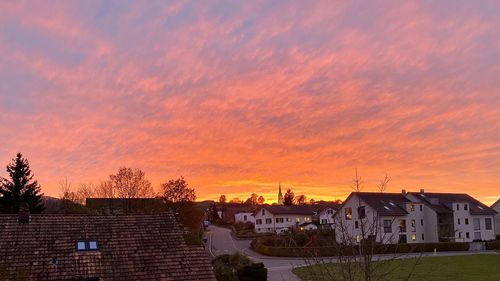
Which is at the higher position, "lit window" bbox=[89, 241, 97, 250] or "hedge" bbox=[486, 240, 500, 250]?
→ "lit window" bbox=[89, 241, 97, 250]

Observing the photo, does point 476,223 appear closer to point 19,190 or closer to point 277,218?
point 277,218

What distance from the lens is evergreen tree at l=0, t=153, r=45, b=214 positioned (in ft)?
161

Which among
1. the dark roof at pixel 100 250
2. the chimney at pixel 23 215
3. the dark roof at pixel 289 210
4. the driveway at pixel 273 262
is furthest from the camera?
the dark roof at pixel 289 210

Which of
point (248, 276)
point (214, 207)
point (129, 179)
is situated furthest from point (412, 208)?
point (214, 207)

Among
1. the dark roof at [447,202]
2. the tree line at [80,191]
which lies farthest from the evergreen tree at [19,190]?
the dark roof at [447,202]

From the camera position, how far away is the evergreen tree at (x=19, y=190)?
1930 inches

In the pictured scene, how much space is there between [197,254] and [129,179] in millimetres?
48420

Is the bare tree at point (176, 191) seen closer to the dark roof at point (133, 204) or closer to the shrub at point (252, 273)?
the dark roof at point (133, 204)

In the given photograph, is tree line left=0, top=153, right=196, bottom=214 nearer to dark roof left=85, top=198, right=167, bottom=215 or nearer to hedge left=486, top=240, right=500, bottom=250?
dark roof left=85, top=198, right=167, bottom=215

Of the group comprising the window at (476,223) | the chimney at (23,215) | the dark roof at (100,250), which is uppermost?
the chimney at (23,215)

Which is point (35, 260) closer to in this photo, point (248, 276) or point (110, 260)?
point (110, 260)

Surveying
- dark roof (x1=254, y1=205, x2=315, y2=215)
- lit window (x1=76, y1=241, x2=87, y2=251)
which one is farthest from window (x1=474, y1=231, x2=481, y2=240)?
lit window (x1=76, y1=241, x2=87, y2=251)

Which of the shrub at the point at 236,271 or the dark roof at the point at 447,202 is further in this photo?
the dark roof at the point at 447,202

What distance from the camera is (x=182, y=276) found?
80.6ft
